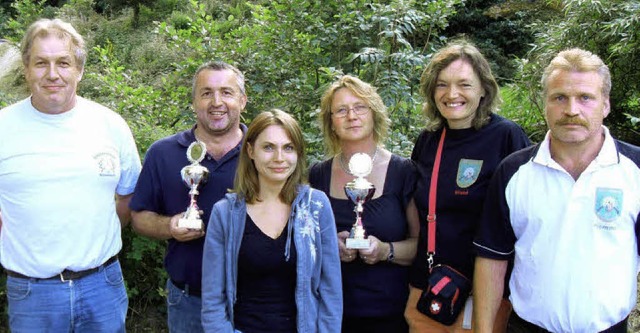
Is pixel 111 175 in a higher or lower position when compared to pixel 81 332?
higher

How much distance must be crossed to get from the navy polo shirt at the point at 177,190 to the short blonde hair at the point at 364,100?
50 cm

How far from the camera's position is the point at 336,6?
16.9ft

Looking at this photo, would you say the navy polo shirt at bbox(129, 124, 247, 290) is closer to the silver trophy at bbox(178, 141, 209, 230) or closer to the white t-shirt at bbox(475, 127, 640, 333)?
the silver trophy at bbox(178, 141, 209, 230)

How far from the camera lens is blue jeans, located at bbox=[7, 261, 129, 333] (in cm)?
273

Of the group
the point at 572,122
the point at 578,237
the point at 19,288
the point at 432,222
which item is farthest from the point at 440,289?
the point at 19,288

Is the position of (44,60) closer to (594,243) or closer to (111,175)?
(111,175)

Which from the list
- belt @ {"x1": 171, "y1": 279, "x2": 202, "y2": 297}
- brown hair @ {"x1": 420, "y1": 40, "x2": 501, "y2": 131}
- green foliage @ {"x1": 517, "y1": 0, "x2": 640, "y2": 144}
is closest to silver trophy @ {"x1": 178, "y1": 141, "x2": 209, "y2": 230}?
belt @ {"x1": 171, "y1": 279, "x2": 202, "y2": 297}

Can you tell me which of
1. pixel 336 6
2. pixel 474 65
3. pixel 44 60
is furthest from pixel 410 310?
pixel 336 6

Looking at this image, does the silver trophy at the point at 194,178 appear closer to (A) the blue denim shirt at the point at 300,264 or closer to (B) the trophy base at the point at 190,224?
(B) the trophy base at the point at 190,224

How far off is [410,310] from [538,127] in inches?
161

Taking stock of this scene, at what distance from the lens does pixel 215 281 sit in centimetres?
242

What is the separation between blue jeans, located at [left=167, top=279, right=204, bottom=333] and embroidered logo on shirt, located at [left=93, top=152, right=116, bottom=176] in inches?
26.8

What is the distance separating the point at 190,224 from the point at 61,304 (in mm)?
782

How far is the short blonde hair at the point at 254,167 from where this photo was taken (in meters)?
2.56
